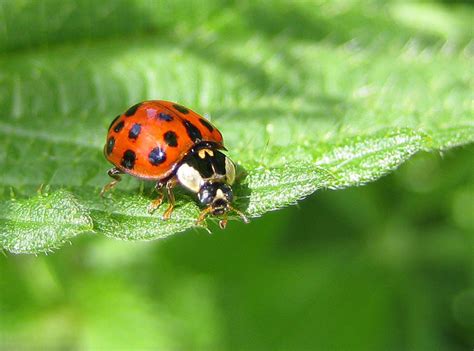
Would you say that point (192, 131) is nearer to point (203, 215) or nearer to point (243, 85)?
point (203, 215)

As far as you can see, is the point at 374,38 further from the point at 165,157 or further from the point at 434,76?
the point at 165,157

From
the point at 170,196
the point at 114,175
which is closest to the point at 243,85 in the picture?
the point at 114,175

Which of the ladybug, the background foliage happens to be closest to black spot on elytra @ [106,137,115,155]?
the ladybug

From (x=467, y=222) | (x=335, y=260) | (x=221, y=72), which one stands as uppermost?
(x=221, y=72)

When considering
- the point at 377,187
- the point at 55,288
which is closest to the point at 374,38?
the point at 377,187

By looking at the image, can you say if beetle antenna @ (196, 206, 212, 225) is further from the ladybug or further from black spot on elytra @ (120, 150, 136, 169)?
black spot on elytra @ (120, 150, 136, 169)

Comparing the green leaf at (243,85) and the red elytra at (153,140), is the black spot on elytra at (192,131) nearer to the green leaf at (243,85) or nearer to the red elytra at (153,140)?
the red elytra at (153,140)

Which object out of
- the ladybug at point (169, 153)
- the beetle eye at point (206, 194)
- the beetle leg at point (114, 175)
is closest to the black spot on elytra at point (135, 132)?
the ladybug at point (169, 153)
